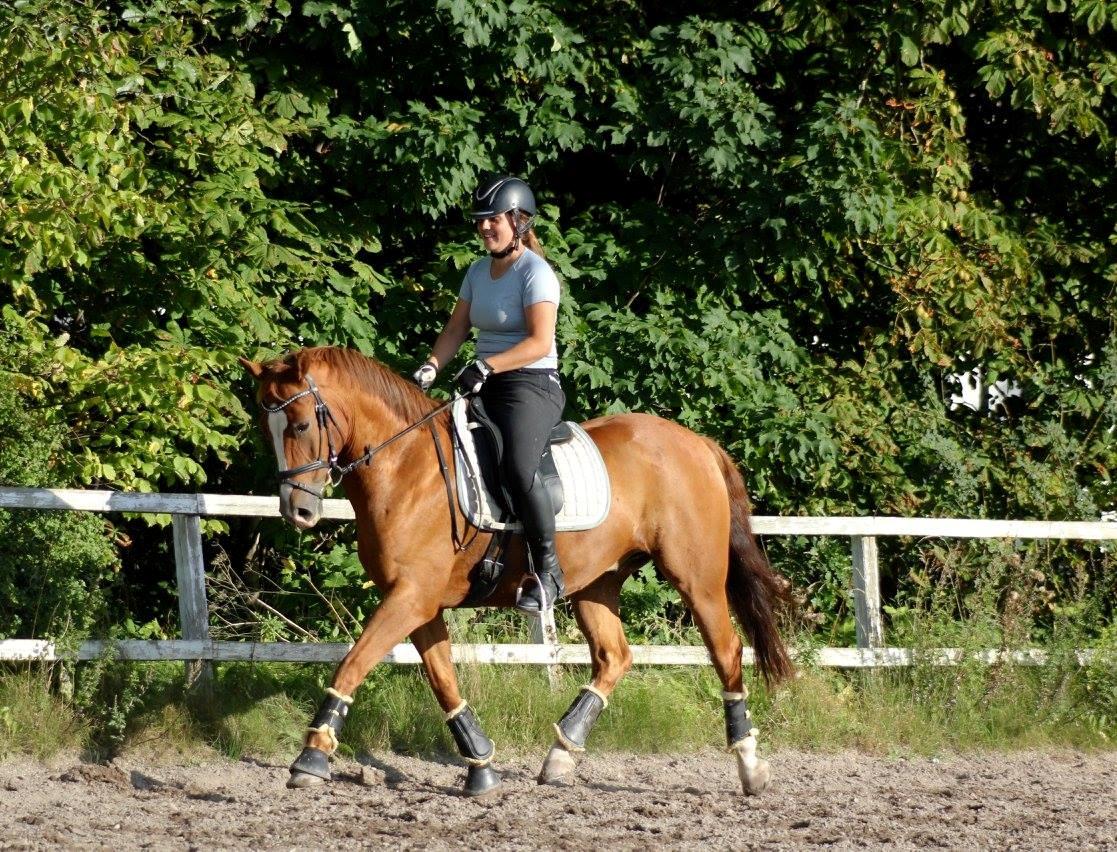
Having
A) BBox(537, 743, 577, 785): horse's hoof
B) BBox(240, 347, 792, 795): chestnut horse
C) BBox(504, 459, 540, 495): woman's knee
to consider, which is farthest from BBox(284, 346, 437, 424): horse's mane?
BBox(537, 743, 577, 785): horse's hoof

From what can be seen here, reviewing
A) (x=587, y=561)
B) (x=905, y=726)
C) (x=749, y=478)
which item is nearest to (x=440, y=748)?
(x=587, y=561)

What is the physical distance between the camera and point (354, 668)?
19.8ft

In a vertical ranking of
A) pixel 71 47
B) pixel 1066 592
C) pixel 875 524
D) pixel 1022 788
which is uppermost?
pixel 71 47

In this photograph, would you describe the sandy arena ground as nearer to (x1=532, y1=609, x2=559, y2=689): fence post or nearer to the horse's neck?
(x1=532, y1=609, x2=559, y2=689): fence post

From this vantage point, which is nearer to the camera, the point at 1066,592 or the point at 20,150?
the point at 20,150

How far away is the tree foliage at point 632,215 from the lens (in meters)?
8.38

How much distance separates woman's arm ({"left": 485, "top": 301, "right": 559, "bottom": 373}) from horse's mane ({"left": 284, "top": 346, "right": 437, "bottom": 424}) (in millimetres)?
426

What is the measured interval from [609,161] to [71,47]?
4625 mm

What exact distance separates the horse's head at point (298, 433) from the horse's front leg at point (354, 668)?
1.79ft

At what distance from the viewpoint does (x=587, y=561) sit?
6.94 metres

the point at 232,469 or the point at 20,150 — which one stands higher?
the point at 20,150

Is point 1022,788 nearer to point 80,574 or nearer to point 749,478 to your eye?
point 749,478

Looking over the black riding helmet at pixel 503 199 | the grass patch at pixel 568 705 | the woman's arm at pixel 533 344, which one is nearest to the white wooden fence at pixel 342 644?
the grass patch at pixel 568 705

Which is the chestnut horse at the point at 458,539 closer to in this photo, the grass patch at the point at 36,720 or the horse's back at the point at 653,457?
the horse's back at the point at 653,457
